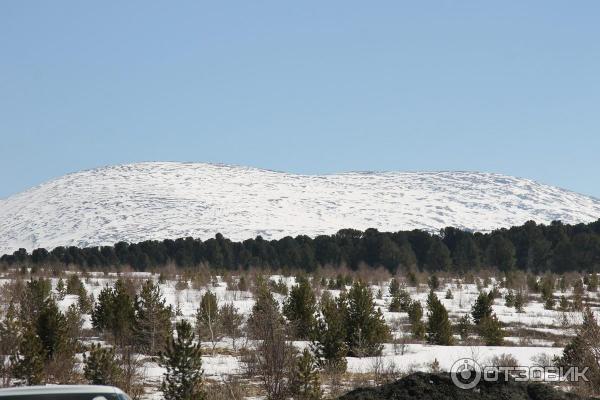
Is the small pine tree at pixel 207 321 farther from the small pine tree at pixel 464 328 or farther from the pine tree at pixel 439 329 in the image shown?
the small pine tree at pixel 464 328

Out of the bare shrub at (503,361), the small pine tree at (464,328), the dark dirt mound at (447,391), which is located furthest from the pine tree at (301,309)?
the dark dirt mound at (447,391)

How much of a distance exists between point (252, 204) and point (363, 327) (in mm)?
87767

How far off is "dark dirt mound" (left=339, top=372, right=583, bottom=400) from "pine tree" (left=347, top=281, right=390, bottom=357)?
8823mm

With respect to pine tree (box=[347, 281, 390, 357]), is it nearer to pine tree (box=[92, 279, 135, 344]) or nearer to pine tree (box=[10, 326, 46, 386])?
pine tree (box=[92, 279, 135, 344])

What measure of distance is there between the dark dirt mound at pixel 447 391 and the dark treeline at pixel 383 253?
3961 cm

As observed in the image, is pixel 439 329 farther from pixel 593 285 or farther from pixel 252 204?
pixel 252 204

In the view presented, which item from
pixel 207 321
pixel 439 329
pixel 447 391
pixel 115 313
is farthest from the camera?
pixel 439 329

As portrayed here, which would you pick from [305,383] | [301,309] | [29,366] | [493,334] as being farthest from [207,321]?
[305,383]

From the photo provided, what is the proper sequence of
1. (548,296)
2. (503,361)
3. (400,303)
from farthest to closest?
(548,296), (400,303), (503,361)

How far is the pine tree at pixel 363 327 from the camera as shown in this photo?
20.7m

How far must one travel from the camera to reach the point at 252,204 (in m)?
108

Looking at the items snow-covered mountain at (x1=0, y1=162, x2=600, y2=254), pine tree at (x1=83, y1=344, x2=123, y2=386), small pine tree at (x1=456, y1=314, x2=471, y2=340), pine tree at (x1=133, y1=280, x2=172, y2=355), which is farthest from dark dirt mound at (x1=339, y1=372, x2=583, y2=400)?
snow-covered mountain at (x1=0, y1=162, x2=600, y2=254)

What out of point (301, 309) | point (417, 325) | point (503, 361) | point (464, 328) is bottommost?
point (503, 361)

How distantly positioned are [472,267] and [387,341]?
105 ft
